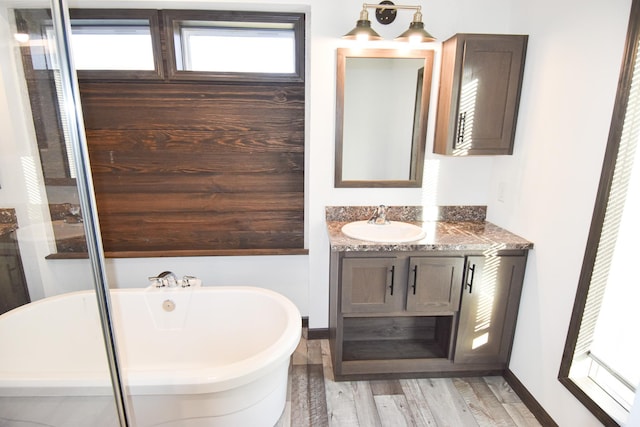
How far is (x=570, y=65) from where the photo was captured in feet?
5.52

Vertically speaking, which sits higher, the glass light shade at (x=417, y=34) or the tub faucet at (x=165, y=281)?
the glass light shade at (x=417, y=34)

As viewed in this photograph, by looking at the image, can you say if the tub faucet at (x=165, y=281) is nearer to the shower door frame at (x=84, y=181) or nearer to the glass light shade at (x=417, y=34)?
the shower door frame at (x=84, y=181)

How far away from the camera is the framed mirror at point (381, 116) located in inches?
85.7

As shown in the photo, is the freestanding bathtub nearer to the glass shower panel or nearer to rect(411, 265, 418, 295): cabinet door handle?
the glass shower panel

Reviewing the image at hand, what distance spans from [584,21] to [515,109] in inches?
21.3

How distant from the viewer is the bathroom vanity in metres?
1.96

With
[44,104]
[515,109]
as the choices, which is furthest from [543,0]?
[44,104]

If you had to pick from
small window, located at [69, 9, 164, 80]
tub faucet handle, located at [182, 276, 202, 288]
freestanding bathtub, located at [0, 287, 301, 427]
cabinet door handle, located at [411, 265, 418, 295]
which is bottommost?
freestanding bathtub, located at [0, 287, 301, 427]

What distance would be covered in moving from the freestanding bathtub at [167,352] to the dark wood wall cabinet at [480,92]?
1453mm

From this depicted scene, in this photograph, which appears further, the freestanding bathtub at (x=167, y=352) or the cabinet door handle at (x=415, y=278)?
the cabinet door handle at (x=415, y=278)

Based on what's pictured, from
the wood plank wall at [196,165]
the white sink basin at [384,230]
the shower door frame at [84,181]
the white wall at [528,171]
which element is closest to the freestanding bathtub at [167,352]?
the shower door frame at [84,181]

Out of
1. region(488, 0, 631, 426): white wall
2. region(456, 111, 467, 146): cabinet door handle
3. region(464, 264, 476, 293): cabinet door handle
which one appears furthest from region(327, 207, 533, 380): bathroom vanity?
region(456, 111, 467, 146): cabinet door handle

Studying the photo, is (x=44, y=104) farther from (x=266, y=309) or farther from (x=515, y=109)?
(x=515, y=109)

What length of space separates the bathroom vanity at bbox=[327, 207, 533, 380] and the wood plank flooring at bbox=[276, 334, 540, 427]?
79 millimetres
